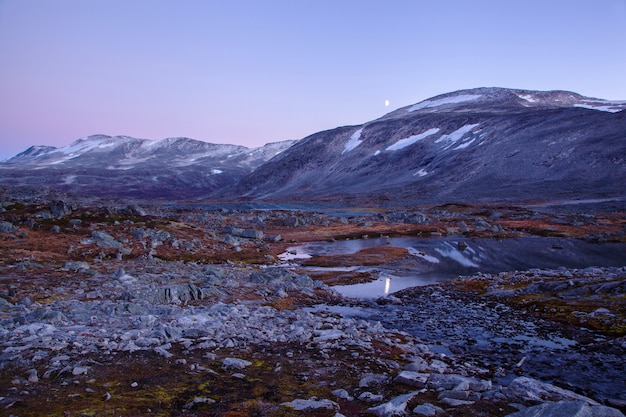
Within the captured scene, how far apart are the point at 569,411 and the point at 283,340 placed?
10.3 meters

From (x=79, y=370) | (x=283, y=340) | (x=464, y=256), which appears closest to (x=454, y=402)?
(x=283, y=340)

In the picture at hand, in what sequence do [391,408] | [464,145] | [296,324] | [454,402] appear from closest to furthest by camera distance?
[391,408] < [454,402] < [296,324] < [464,145]

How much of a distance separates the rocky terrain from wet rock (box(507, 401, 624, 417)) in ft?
0.18

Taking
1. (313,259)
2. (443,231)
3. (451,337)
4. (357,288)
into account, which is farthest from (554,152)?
(451,337)

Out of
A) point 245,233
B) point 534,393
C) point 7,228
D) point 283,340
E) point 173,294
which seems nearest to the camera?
point 534,393

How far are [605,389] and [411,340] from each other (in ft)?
24.3

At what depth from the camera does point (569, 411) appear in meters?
9.77

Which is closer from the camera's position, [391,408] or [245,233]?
[391,408]

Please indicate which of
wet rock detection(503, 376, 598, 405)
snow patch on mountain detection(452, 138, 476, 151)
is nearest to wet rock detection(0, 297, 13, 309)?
wet rock detection(503, 376, 598, 405)

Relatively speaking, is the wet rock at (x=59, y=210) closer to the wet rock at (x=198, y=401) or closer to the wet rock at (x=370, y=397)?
the wet rock at (x=198, y=401)

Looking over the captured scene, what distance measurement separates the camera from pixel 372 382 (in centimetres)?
1303

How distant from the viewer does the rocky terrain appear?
11.4m

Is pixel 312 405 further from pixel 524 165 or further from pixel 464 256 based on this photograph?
pixel 524 165

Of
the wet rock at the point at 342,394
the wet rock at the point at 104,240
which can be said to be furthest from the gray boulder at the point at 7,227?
the wet rock at the point at 342,394
